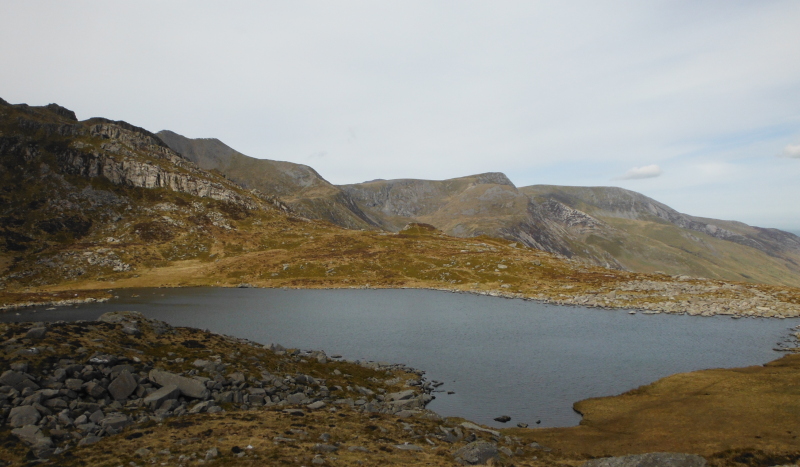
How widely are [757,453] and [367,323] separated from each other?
204ft

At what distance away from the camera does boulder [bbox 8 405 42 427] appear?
879 inches

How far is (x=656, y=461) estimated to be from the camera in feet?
75.4

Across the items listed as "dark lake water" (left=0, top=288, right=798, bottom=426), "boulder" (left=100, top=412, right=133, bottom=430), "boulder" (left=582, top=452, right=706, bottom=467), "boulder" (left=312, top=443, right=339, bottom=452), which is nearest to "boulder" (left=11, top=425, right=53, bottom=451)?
"boulder" (left=100, top=412, right=133, bottom=430)

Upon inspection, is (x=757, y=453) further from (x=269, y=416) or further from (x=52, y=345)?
(x=52, y=345)

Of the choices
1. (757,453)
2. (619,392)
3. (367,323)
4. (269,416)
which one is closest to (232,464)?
(269,416)

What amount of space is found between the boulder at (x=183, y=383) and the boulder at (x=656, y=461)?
91.7ft

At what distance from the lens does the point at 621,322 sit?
8206cm

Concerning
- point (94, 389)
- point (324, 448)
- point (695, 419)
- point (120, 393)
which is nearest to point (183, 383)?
point (120, 393)

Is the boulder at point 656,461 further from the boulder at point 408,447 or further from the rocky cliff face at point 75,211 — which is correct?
the rocky cliff face at point 75,211

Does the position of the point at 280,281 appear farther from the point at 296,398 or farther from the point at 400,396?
the point at 296,398

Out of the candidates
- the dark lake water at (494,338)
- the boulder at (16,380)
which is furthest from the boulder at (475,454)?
the boulder at (16,380)

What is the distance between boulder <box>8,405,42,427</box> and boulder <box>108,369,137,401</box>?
5.04 m

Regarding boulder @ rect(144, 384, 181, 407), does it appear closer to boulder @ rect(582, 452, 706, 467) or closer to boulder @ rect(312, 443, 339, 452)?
boulder @ rect(312, 443, 339, 452)

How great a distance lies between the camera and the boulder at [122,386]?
93.2 feet
